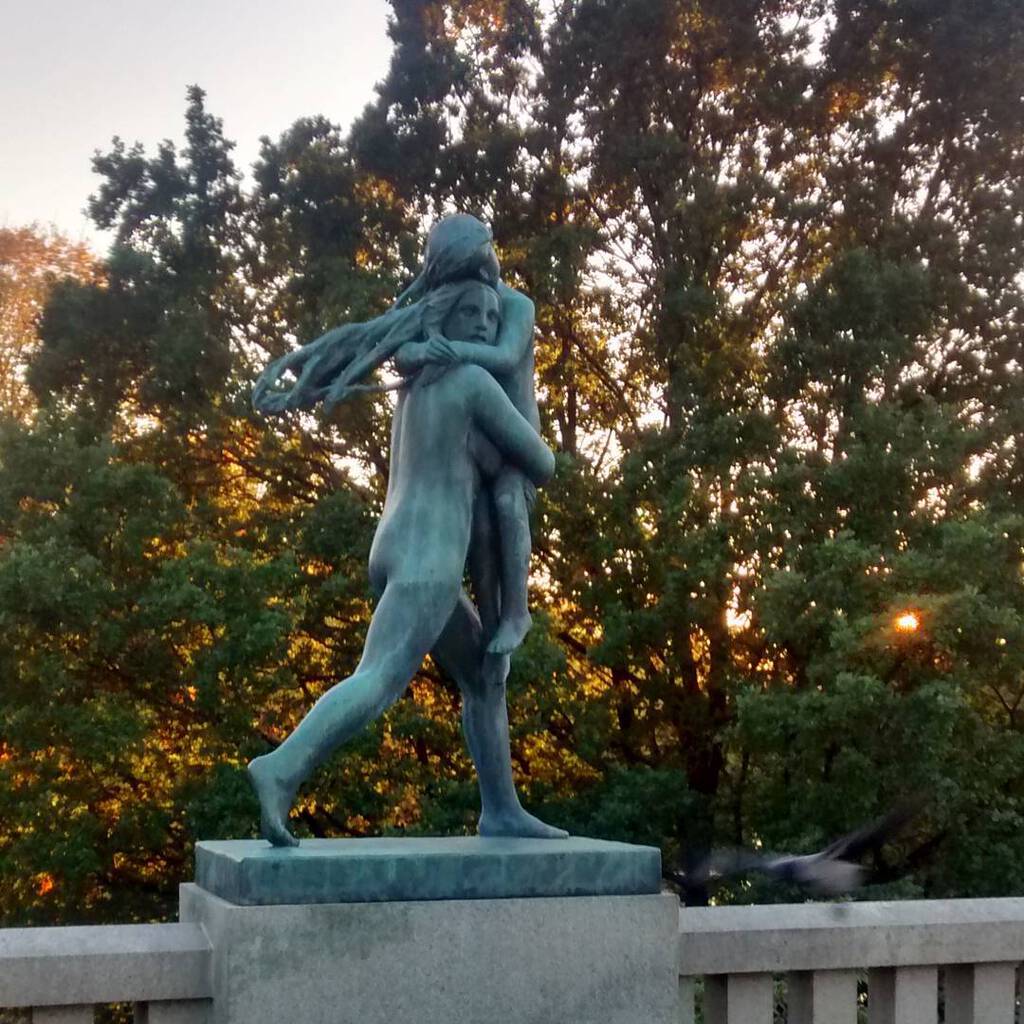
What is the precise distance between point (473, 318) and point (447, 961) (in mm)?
2032

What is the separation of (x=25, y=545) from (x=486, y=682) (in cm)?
1004

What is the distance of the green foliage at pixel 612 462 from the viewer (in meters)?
13.5

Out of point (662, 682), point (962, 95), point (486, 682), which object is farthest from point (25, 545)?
point (962, 95)

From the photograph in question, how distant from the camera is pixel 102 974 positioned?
3844 millimetres

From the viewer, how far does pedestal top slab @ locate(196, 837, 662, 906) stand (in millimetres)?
3932

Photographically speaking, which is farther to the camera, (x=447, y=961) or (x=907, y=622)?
(x=907, y=622)

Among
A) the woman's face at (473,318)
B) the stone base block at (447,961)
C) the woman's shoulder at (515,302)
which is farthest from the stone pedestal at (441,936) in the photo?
the woman's shoulder at (515,302)

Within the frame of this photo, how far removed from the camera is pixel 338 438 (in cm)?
1672

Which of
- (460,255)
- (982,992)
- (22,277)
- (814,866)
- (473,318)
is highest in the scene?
(22,277)

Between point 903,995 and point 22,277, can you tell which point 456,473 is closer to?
point 903,995

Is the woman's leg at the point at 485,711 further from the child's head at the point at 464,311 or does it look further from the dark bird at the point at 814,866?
the child's head at the point at 464,311

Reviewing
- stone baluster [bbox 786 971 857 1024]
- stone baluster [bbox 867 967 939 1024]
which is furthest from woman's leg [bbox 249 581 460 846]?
stone baluster [bbox 867 967 939 1024]

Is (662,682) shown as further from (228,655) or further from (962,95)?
(962,95)

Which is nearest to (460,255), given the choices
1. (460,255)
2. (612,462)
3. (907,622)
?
(460,255)
